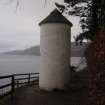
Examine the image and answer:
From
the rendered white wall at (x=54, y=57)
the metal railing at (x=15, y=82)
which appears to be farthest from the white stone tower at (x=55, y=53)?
the metal railing at (x=15, y=82)

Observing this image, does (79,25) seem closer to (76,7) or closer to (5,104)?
(76,7)

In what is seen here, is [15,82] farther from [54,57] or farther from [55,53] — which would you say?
[55,53]

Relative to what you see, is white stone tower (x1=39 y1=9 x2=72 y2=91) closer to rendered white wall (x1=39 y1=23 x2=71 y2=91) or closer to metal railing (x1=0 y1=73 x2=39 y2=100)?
rendered white wall (x1=39 y1=23 x2=71 y2=91)

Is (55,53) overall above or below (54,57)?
above

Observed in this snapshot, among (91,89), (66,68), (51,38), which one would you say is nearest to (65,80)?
(66,68)

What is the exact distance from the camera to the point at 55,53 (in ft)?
45.8

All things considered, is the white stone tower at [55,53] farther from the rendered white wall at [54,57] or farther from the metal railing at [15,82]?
the metal railing at [15,82]

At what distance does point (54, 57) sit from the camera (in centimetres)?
1393

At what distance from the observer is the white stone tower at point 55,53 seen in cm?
1387

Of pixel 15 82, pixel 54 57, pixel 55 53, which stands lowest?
pixel 15 82

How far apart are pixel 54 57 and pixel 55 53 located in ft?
0.74

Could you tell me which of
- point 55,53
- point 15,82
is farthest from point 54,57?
point 15,82

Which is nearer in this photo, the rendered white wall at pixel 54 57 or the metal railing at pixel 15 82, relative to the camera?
the metal railing at pixel 15 82

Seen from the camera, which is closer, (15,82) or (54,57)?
(54,57)
